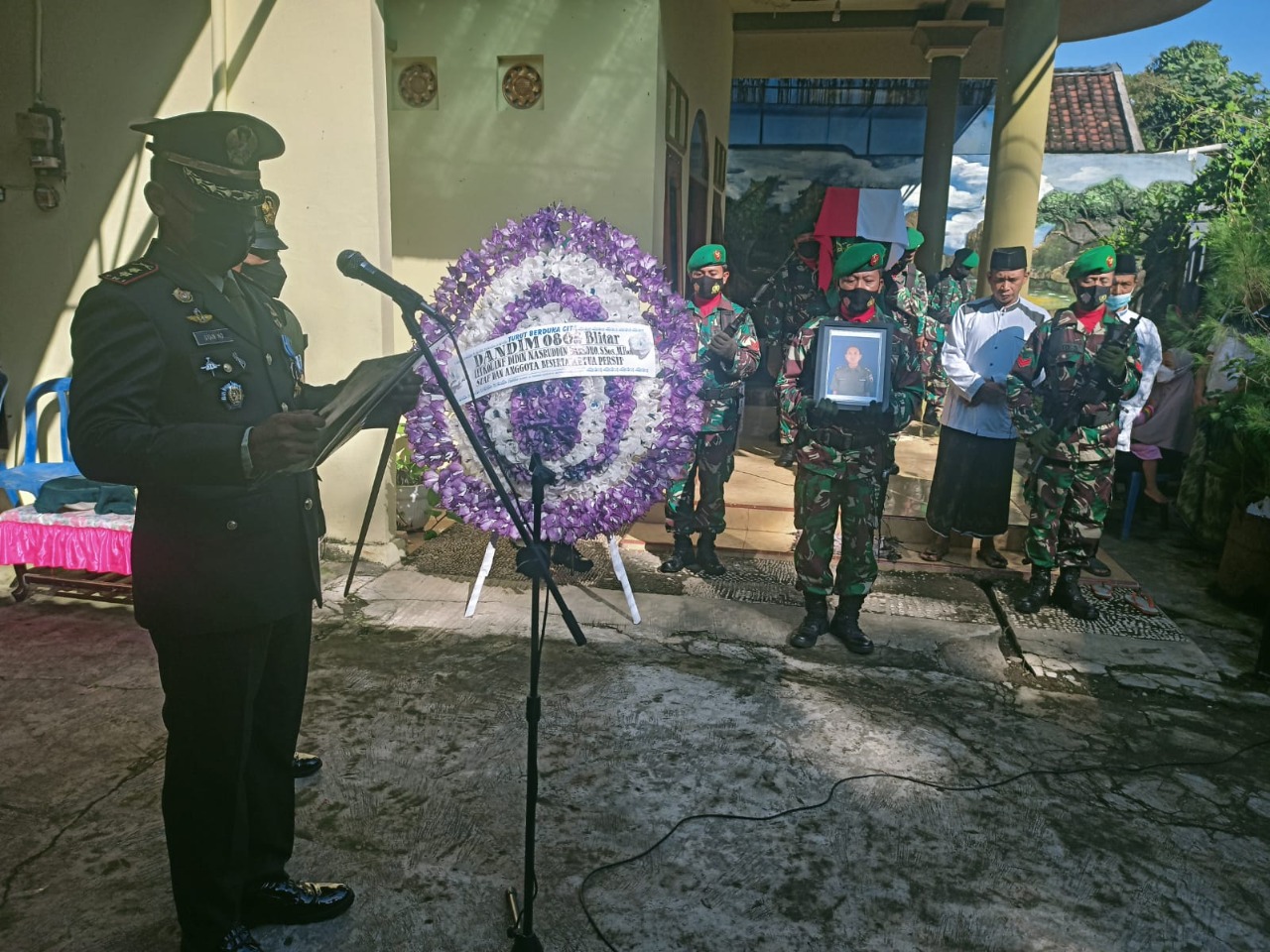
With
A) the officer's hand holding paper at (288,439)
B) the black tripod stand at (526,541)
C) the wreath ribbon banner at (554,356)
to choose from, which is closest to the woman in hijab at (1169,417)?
the wreath ribbon banner at (554,356)

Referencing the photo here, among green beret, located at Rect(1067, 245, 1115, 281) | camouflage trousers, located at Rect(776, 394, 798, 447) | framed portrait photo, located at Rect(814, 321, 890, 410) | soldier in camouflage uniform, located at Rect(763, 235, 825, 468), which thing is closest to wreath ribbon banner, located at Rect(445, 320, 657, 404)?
framed portrait photo, located at Rect(814, 321, 890, 410)

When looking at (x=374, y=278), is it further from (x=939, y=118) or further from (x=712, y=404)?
Result: (x=939, y=118)

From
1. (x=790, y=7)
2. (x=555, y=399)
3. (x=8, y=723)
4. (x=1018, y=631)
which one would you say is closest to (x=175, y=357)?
(x=555, y=399)

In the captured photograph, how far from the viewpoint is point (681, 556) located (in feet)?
19.5

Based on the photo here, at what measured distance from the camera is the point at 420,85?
656 cm

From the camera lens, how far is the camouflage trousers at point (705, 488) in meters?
5.84

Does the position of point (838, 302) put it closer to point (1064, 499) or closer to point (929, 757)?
point (1064, 499)

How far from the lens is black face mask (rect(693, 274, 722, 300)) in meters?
5.58

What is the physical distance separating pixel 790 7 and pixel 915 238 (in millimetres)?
3260

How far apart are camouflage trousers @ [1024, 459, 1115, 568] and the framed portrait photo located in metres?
1.43

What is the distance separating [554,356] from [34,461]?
458 cm

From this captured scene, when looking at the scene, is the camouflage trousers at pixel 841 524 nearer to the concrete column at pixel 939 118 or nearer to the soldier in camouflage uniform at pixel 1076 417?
the soldier in camouflage uniform at pixel 1076 417

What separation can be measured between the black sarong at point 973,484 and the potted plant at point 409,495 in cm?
342

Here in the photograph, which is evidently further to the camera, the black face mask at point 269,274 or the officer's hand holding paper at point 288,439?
the black face mask at point 269,274
